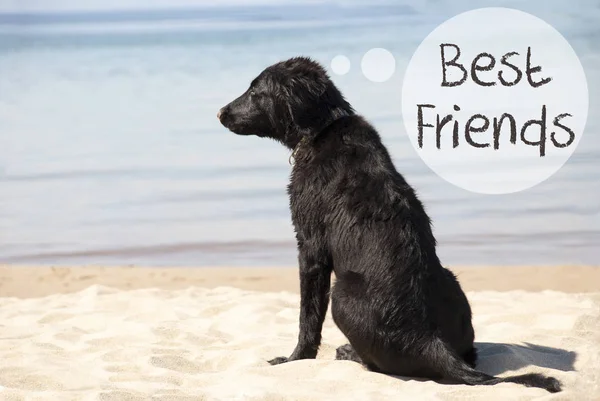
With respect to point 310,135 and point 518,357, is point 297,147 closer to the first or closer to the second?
point 310,135

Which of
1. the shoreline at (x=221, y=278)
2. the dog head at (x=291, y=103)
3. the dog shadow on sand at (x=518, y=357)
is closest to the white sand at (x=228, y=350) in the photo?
the dog shadow on sand at (x=518, y=357)

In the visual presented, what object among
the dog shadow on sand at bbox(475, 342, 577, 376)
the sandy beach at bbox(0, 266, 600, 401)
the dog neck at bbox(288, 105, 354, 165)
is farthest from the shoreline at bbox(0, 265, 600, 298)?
the dog neck at bbox(288, 105, 354, 165)

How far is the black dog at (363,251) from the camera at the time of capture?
3.86 m

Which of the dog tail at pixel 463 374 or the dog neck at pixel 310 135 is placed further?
the dog neck at pixel 310 135

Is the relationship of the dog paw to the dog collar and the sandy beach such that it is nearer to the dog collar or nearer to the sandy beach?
the sandy beach

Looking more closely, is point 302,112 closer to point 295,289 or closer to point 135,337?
point 135,337

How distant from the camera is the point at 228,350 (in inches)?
194

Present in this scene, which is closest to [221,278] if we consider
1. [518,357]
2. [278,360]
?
[278,360]

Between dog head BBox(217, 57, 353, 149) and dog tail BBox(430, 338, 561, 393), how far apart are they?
133 cm

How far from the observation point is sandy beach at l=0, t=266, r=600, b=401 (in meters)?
3.74

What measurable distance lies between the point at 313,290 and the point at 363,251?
1.35ft

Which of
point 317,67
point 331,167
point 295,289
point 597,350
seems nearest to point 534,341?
point 597,350

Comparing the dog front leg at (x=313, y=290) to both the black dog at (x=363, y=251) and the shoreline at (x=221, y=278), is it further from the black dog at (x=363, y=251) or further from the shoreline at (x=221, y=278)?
the shoreline at (x=221, y=278)

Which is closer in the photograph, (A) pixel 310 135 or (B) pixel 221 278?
(A) pixel 310 135
